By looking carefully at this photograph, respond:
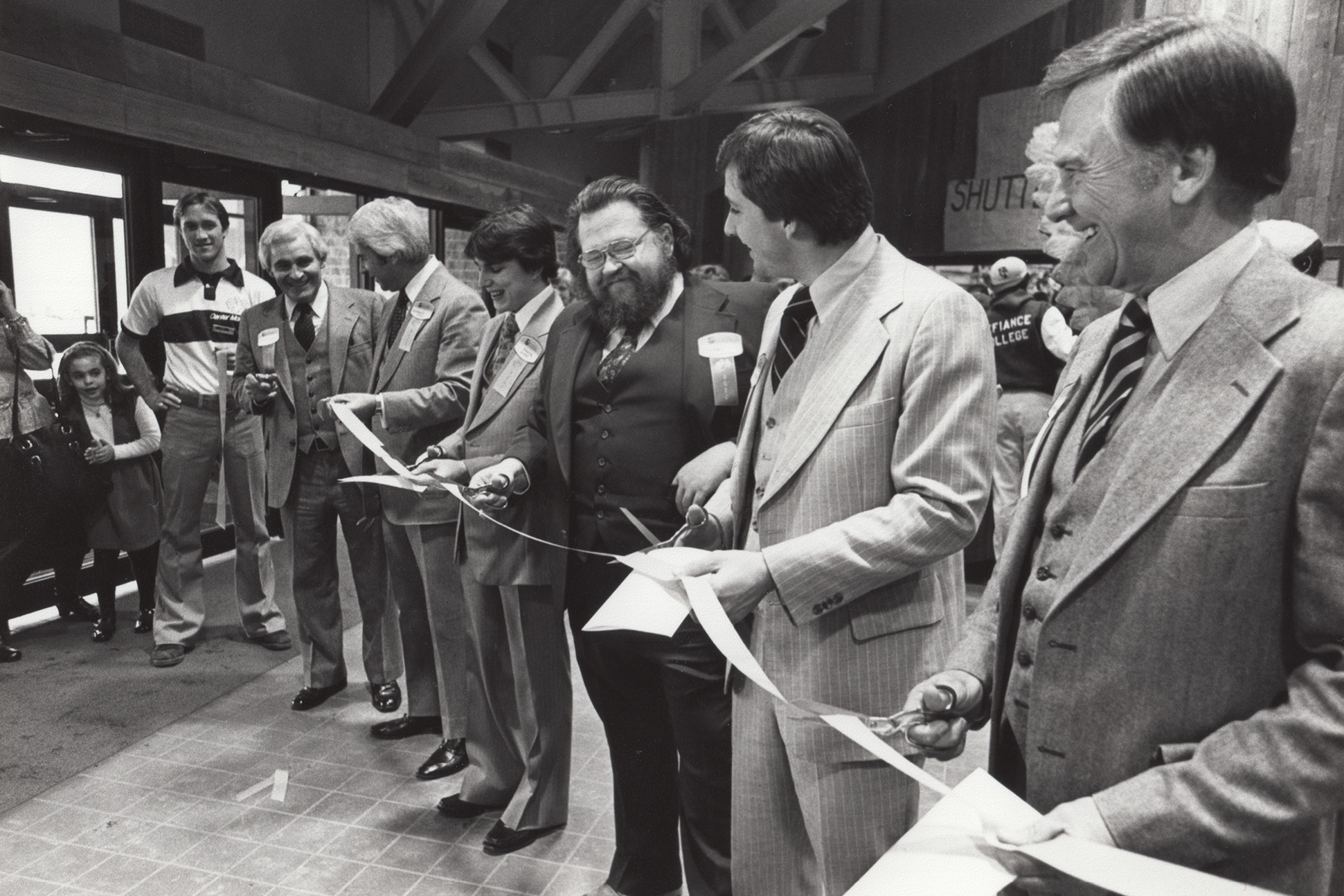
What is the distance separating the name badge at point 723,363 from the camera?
84.4 inches

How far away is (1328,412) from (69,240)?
5.52 metres

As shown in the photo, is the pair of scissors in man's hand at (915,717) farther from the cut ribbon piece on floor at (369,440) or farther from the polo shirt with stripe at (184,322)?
the polo shirt with stripe at (184,322)

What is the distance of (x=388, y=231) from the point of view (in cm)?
317

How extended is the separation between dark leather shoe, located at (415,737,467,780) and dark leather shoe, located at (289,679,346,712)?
2.47 feet

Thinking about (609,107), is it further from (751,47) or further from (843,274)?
(843,274)

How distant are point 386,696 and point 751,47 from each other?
600 centimetres

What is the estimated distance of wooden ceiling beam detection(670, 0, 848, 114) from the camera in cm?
720

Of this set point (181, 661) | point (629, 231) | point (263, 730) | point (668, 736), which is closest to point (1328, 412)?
point (629, 231)

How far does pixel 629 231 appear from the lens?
2205mm

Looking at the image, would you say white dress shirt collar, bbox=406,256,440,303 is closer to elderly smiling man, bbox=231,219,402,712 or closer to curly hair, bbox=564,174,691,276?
elderly smiling man, bbox=231,219,402,712

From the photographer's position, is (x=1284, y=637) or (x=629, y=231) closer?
(x=1284, y=637)

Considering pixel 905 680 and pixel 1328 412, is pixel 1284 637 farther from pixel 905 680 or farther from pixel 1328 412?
pixel 905 680

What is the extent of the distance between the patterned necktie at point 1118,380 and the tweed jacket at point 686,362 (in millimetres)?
1150

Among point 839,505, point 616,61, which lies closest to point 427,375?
point 839,505
